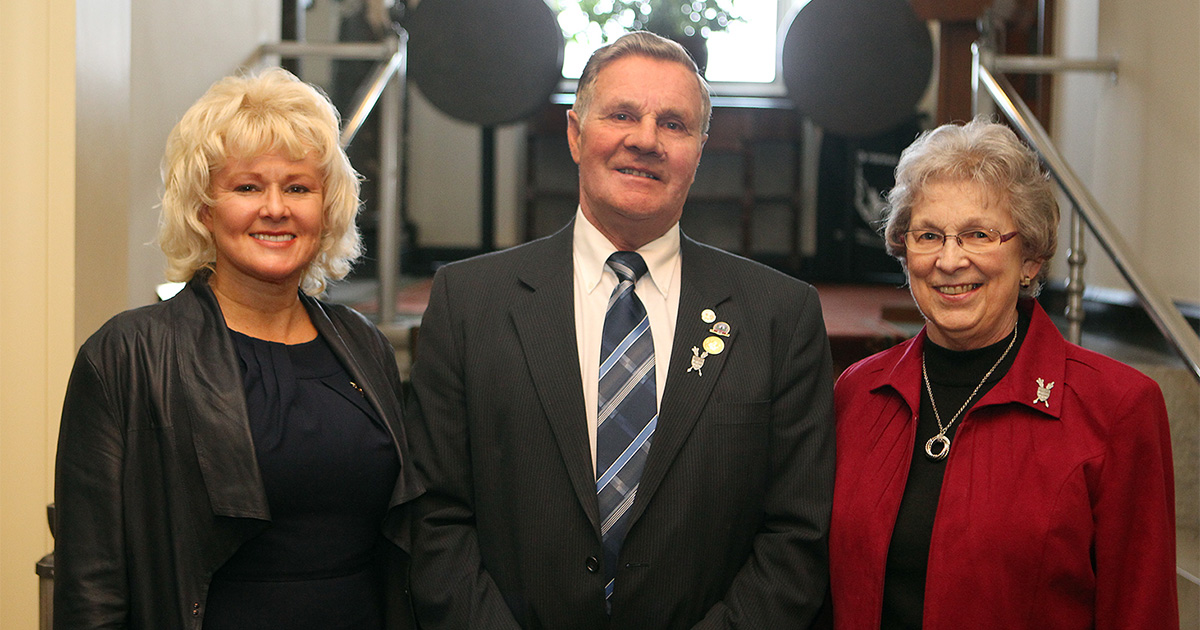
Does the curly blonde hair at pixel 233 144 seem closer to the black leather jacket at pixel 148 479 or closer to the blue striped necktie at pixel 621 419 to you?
the black leather jacket at pixel 148 479

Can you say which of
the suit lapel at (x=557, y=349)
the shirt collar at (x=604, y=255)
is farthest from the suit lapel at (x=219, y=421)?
the shirt collar at (x=604, y=255)

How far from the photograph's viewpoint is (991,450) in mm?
1561

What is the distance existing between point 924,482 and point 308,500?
3.33ft

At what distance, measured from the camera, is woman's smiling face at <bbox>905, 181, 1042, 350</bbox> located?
5.26ft

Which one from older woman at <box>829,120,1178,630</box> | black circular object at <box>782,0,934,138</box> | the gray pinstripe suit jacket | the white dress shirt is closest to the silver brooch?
older woman at <box>829,120,1178,630</box>

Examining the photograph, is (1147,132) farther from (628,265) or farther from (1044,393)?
(628,265)

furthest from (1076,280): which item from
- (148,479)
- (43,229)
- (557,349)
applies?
(43,229)

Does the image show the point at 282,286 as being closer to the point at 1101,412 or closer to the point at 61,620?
the point at 61,620

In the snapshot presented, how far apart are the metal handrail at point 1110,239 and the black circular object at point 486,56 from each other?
4.73 feet

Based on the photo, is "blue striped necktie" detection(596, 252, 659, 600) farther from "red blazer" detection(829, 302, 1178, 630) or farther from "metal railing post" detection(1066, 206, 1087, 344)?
"metal railing post" detection(1066, 206, 1087, 344)

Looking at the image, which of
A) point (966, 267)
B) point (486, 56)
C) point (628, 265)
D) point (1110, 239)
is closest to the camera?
point (966, 267)

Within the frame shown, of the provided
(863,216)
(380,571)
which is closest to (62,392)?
(380,571)

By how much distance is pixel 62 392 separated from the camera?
2064 mm

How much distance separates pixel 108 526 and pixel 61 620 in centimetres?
15
